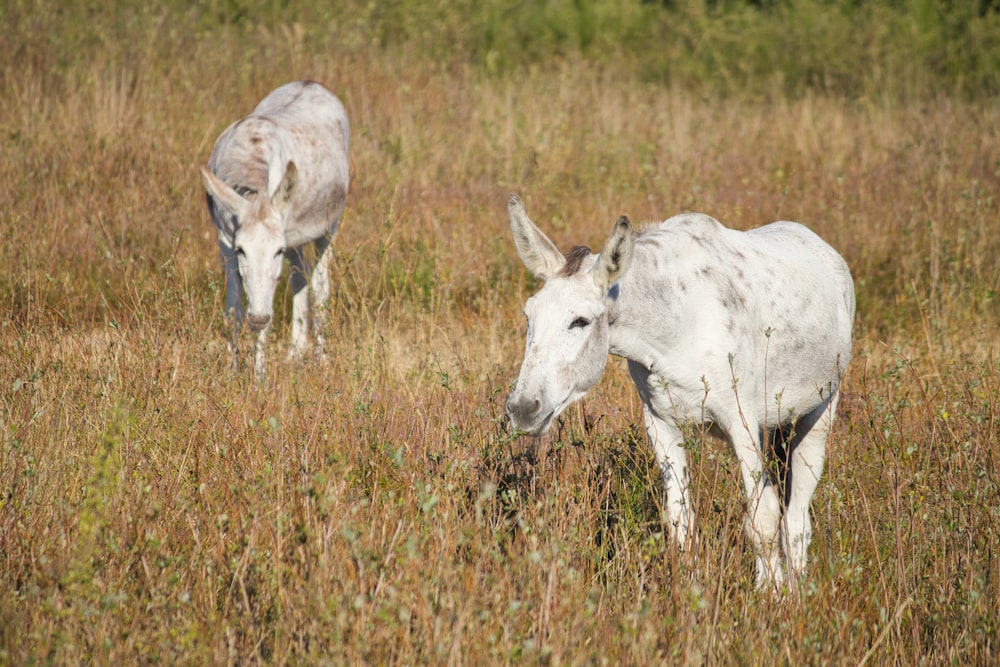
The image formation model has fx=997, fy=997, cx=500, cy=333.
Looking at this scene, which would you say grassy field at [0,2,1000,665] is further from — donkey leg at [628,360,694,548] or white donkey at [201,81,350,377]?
white donkey at [201,81,350,377]

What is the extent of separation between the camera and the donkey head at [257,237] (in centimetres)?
673

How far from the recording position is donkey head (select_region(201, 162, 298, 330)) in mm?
6730

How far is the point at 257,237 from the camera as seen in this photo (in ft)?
22.6

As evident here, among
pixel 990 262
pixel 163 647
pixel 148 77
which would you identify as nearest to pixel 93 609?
pixel 163 647

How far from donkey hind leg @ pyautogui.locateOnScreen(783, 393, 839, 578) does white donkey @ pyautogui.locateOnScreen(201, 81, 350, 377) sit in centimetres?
292

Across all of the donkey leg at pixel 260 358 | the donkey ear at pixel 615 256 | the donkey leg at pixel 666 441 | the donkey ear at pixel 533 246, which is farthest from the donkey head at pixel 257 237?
the donkey ear at pixel 615 256

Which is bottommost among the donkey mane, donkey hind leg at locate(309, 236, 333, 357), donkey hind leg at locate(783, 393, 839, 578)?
donkey hind leg at locate(783, 393, 839, 578)

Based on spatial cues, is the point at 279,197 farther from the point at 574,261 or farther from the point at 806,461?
the point at 806,461

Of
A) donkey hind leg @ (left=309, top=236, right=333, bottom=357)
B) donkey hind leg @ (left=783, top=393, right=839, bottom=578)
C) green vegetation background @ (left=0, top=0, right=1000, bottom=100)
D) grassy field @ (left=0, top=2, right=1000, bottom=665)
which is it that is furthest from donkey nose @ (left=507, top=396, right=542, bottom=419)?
green vegetation background @ (left=0, top=0, right=1000, bottom=100)

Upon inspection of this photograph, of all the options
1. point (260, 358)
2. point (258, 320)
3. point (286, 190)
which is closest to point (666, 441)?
point (260, 358)

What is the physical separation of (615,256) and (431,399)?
1.98 meters

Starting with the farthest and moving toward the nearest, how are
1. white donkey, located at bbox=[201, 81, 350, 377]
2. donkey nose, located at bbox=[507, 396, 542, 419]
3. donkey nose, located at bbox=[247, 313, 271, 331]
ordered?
white donkey, located at bbox=[201, 81, 350, 377]
donkey nose, located at bbox=[247, 313, 271, 331]
donkey nose, located at bbox=[507, 396, 542, 419]

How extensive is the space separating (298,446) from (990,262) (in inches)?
264

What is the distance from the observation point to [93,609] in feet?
9.56
